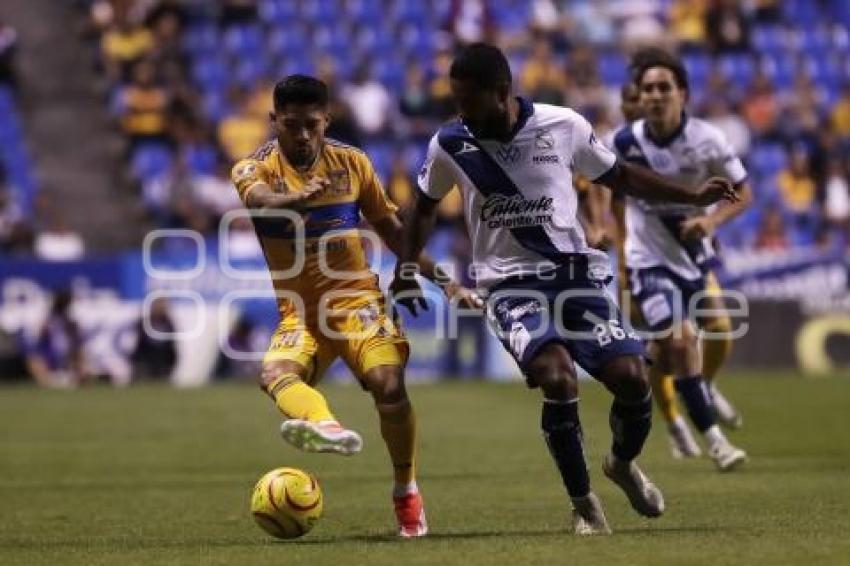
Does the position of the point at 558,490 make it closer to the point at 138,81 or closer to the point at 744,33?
the point at 138,81

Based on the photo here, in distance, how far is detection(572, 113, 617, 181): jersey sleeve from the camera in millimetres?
9117

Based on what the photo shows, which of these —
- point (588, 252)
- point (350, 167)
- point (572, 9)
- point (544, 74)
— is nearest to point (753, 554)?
point (588, 252)

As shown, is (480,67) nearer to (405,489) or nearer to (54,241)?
(405,489)

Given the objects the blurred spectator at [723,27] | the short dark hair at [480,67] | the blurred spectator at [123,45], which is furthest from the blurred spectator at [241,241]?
the short dark hair at [480,67]

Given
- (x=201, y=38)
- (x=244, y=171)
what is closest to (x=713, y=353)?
(x=244, y=171)

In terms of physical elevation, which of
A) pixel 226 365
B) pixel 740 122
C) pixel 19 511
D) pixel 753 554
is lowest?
pixel 226 365

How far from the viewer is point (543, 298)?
9047mm

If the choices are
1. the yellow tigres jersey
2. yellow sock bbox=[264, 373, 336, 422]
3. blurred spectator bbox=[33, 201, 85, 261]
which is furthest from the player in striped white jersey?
blurred spectator bbox=[33, 201, 85, 261]

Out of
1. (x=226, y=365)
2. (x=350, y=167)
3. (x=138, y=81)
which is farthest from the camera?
(x=138, y=81)

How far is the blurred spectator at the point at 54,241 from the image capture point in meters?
25.7

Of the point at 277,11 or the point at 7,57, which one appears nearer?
the point at 7,57

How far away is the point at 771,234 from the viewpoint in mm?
26391

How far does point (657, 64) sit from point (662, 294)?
1.62 m

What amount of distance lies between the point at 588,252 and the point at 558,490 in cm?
279
